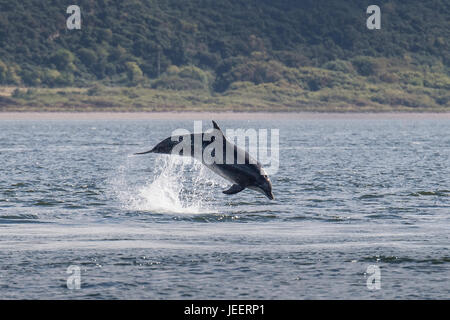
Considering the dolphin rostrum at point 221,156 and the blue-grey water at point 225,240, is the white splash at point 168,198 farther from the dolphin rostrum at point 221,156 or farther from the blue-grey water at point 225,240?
the dolphin rostrum at point 221,156

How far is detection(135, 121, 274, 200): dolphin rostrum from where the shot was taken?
27125 millimetres

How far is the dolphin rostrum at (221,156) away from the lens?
27.1 meters

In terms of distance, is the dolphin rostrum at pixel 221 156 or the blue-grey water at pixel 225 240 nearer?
the blue-grey water at pixel 225 240

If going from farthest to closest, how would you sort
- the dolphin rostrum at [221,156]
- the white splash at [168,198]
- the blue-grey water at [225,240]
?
the white splash at [168,198]
the dolphin rostrum at [221,156]
the blue-grey water at [225,240]

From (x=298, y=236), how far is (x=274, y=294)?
24.0 ft

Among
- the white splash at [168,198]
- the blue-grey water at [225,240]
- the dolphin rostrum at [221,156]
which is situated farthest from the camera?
the white splash at [168,198]

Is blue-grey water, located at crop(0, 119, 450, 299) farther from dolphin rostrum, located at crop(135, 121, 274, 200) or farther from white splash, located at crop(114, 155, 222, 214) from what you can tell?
dolphin rostrum, located at crop(135, 121, 274, 200)

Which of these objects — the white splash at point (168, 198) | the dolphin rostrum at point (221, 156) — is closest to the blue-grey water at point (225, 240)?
the white splash at point (168, 198)

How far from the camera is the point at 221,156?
89.1 ft

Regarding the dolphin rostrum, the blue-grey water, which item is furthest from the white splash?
the dolphin rostrum

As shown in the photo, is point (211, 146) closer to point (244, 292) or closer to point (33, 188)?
point (244, 292)

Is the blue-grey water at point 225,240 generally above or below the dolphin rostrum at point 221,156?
below
